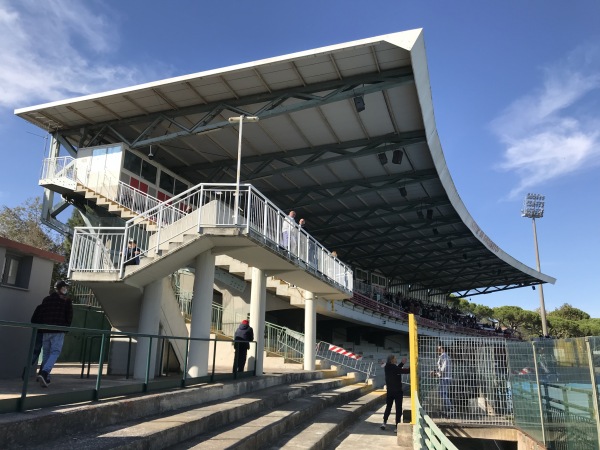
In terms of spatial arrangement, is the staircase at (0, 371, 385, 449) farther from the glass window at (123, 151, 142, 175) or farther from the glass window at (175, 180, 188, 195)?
the glass window at (175, 180, 188, 195)

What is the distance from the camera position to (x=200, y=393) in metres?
8.68

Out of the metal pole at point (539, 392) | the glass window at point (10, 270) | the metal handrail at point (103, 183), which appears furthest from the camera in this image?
the metal handrail at point (103, 183)

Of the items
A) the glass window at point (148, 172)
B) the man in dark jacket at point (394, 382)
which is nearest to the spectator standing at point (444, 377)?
the man in dark jacket at point (394, 382)

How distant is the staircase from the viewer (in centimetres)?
511

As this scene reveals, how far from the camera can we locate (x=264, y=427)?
7684 millimetres

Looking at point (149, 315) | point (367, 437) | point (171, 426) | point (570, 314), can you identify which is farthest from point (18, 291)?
point (570, 314)

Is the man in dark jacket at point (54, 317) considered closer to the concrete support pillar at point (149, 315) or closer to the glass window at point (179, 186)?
the concrete support pillar at point (149, 315)

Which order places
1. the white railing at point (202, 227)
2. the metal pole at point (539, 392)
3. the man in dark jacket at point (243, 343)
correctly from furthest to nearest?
the man in dark jacket at point (243, 343) → the white railing at point (202, 227) → the metal pole at point (539, 392)

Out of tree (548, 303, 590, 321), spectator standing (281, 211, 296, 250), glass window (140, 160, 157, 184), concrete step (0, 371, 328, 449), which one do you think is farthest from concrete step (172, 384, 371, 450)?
tree (548, 303, 590, 321)

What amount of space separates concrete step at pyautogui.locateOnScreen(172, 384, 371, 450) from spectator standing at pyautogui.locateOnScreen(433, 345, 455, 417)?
9.23 feet

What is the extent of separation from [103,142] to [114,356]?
13139 mm

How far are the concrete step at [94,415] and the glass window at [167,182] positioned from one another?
50.9ft

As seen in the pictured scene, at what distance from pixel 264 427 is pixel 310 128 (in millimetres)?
14488

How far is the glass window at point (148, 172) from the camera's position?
2243cm
